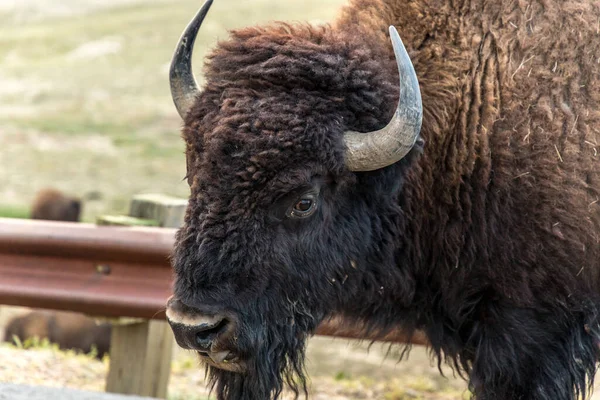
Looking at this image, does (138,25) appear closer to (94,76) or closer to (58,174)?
(94,76)

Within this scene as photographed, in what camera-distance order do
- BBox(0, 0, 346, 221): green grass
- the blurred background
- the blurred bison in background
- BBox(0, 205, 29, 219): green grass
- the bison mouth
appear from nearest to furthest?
1. the bison mouth
2. the blurred background
3. the blurred bison in background
4. BBox(0, 205, 29, 219): green grass
5. BBox(0, 0, 346, 221): green grass

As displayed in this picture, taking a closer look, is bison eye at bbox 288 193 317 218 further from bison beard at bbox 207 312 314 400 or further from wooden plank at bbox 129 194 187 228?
wooden plank at bbox 129 194 187 228

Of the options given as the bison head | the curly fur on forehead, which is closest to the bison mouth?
the bison head

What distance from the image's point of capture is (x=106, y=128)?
647 inches

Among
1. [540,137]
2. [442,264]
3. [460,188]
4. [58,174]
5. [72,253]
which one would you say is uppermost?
[540,137]

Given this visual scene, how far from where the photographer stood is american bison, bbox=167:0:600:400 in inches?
148

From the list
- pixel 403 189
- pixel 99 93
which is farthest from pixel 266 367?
pixel 99 93

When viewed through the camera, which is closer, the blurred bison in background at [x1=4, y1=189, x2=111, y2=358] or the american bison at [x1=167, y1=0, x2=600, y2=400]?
the american bison at [x1=167, y1=0, x2=600, y2=400]

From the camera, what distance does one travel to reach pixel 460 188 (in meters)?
4.19

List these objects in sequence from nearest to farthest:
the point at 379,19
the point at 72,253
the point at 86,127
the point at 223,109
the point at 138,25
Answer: the point at 223,109 < the point at 379,19 < the point at 72,253 < the point at 86,127 < the point at 138,25

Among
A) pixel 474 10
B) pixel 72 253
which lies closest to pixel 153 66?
pixel 72 253

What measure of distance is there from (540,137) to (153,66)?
16642 millimetres

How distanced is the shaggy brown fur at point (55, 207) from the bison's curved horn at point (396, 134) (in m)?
7.44

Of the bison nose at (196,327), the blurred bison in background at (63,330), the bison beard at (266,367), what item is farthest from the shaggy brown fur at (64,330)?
the bison nose at (196,327)
